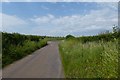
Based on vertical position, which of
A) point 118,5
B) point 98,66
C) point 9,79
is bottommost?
point 9,79

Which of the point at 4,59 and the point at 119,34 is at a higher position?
the point at 119,34

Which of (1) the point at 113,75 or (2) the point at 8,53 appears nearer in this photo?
(1) the point at 113,75

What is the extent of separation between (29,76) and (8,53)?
34.5 ft

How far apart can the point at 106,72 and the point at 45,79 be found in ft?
17.7

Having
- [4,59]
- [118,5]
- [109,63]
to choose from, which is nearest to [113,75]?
[109,63]

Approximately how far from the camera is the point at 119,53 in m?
9.05

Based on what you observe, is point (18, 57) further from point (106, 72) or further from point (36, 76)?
point (106, 72)

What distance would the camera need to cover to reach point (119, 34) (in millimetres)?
9586

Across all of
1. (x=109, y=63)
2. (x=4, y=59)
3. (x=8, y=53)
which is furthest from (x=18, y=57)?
(x=109, y=63)

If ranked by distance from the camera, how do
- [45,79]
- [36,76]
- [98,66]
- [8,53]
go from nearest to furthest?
[98,66], [45,79], [36,76], [8,53]

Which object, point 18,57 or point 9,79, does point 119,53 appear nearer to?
point 9,79

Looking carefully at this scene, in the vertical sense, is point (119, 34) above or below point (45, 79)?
above

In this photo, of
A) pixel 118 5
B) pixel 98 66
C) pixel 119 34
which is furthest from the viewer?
pixel 98 66

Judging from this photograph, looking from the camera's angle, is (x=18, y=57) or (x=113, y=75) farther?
(x=18, y=57)
